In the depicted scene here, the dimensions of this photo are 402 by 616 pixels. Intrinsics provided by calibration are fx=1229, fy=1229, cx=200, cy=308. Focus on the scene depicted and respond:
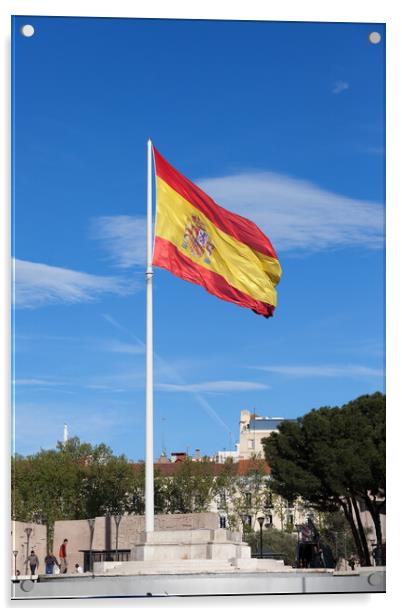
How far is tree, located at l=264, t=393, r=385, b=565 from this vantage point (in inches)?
659

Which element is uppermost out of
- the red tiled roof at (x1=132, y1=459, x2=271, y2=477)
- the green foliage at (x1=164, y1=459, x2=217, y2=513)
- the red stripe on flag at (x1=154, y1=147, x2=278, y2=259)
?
the red stripe on flag at (x1=154, y1=147, x2=278, y2=259)

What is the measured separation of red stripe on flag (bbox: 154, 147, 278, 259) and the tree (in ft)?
8.29

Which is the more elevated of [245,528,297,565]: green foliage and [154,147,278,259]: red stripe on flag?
[154,147,278,259]: red stripe on flag

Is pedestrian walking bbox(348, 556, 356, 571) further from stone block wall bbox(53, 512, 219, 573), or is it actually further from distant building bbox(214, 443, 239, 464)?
distant building bbox(214, 443, 239, 464)

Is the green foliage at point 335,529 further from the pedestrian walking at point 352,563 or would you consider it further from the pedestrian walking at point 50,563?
the pedestrian walking at point 50,563

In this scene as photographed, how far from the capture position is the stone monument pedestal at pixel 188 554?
11914 millimetres

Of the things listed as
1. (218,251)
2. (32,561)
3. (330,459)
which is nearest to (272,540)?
(330,459)

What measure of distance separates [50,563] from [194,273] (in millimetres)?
3706

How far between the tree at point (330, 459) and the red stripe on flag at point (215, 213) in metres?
2.53

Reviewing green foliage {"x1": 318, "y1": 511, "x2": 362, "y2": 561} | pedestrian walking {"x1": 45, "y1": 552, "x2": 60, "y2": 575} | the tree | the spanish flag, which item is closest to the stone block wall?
pedestrian walking {"x1": 45, "y1": 552, "x2": 60, "y2": 575}

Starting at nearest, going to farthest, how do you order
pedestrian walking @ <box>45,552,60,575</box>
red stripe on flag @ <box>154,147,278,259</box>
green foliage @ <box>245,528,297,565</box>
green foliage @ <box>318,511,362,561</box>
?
pedestrian walking @ <box>45,552,60,575</box> < red stripe on flag @ <box>154,147,278,259</box> < green foliage @ <box>318,511,362,561</box> < green foliage @ <box>245,528,297,565</box>

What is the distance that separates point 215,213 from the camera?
1427cm
